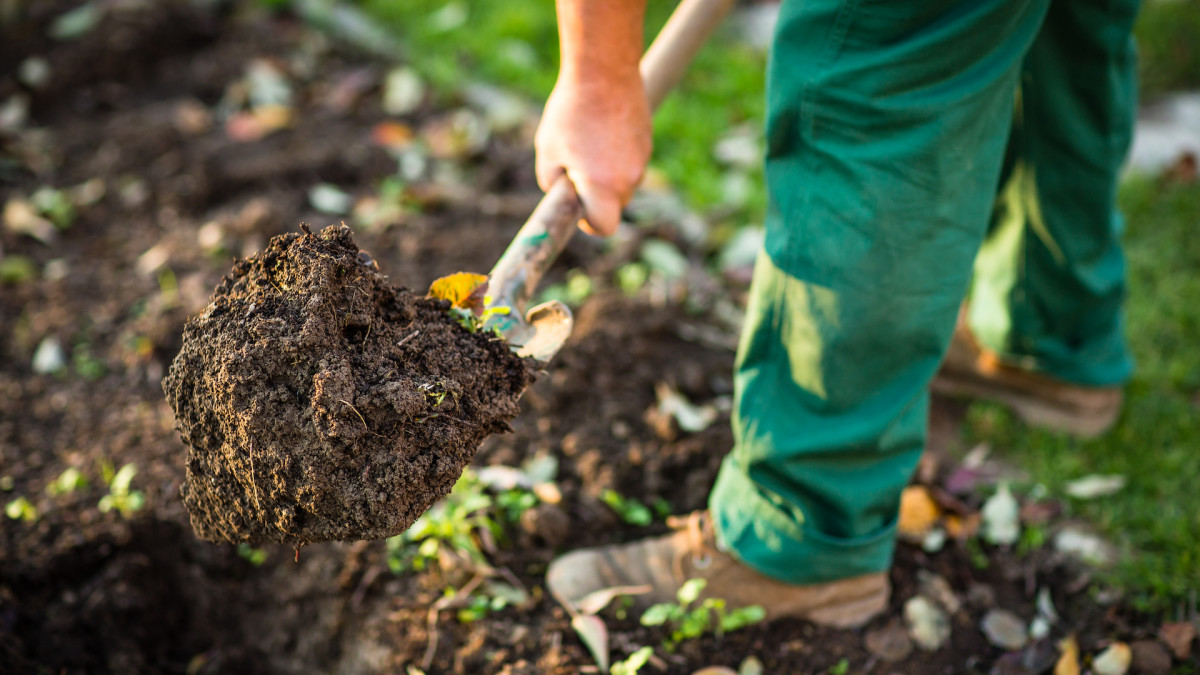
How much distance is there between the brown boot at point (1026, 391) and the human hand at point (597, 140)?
3.81 feet

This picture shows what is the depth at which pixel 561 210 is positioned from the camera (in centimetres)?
154

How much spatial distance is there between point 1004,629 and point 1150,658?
0.84ft

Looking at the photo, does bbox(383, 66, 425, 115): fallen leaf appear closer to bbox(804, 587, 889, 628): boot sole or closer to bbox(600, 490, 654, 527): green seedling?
bbox(600, 490, 654, 527): green seedling

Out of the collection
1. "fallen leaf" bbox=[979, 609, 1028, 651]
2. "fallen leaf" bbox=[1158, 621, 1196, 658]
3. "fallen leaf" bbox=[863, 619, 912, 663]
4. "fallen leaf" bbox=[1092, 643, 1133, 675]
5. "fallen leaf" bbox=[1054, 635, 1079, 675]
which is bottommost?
"fallen leaf" bbox=[863, 619, 912, 663]

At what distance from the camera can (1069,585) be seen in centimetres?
178

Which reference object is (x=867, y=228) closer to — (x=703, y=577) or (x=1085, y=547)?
(x=703, y=577)

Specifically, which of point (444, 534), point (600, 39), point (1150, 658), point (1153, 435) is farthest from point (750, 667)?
point (1153, 435)

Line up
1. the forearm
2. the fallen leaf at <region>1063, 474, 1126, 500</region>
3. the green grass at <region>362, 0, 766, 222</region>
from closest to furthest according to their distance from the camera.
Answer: the forearm
the fallen leaf at <region>1063, 474, 1126, 500</region>
the green grass at <region>362, 0, 766, 222</region>

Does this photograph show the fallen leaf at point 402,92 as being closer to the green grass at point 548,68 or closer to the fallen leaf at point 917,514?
the green grass at point 548,68

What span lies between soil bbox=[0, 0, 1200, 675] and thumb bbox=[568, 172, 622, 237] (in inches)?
24.3

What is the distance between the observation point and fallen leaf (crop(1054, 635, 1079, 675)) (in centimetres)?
161

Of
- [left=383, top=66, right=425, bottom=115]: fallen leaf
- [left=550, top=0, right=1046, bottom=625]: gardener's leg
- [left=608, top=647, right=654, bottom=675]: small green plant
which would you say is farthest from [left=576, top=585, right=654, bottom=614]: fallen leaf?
[left=383, top=66, right=425, bottom=115]: fallen leaf

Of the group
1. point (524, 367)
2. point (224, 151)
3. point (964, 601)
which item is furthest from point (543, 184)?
point (224, 151)

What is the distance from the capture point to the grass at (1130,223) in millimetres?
1896
